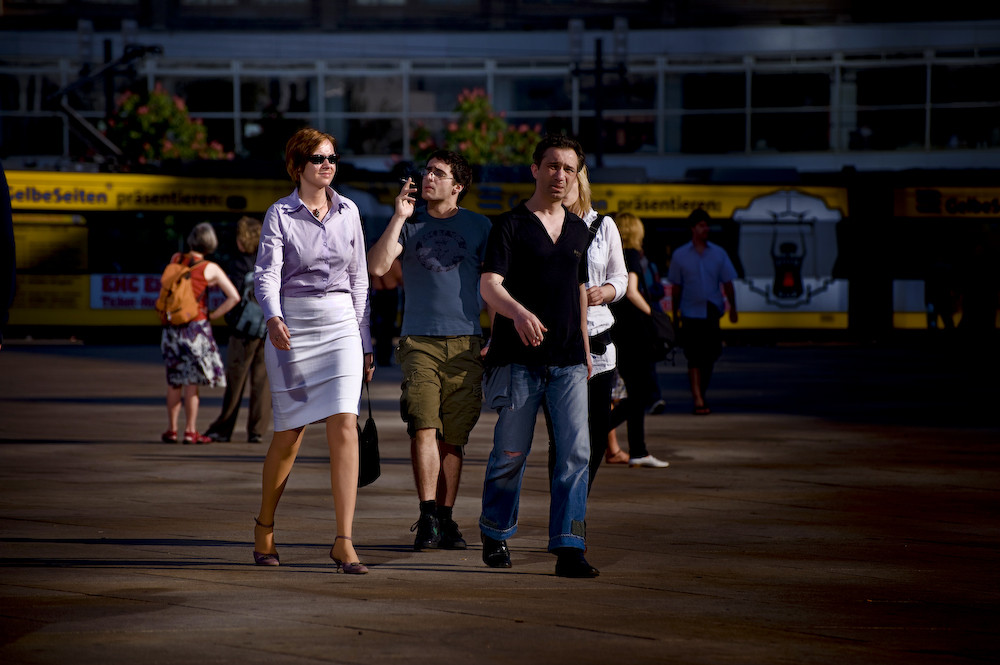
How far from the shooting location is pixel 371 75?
A: 1863 inches

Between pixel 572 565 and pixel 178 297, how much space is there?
6.48 metres

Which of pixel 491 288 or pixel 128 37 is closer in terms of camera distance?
pixel 491 288

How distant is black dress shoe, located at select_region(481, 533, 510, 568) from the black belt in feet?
3.28

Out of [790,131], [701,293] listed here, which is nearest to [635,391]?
[701,293]

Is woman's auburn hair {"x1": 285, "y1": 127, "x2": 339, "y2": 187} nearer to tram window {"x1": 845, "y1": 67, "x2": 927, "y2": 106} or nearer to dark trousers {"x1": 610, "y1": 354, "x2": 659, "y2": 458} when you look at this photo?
dark trousers {"x1": 610, "y1": 354, "x2": 659, "y2": 458}

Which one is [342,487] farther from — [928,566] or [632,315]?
[632,315]

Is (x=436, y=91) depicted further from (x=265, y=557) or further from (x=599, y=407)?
(x=265, y=557)

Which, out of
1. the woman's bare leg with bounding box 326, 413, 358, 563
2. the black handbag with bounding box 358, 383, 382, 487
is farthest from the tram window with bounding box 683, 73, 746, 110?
the woman's bare leg with bounding box 326, 413, 358, 563

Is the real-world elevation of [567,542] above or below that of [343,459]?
below

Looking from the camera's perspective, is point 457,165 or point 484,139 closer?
point 457,165

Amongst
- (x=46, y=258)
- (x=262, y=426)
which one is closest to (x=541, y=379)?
(x=262, y=426)

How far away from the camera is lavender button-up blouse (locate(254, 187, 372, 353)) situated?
21.5 ft

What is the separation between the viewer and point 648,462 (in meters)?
10.7

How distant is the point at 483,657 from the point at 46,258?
84.1 feet
